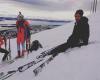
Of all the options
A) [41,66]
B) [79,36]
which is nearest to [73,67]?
[41,66]

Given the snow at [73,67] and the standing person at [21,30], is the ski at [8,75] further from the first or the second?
the standing person at [21,30]

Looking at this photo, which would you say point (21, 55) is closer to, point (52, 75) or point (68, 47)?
point (68, 47)

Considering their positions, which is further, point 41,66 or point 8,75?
point 8,75

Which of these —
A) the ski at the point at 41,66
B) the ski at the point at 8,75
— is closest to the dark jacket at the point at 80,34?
the ski at the point at 41,66

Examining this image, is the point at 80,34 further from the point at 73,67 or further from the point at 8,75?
the point at 8,75

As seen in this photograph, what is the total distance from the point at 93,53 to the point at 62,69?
114 centimetres

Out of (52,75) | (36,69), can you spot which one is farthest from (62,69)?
(36,69)

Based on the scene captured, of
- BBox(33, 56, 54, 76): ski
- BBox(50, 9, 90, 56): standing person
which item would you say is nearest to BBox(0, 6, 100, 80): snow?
BBox(33, 56, 54, 76): ski

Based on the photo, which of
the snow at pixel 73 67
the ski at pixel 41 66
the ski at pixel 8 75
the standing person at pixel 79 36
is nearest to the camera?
the snow at pixel 73 67

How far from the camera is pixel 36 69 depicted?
32.9 feet

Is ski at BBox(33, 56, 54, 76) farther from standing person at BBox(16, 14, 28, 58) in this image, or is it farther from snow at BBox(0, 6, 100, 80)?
standing person at BBox(16, 14, 28, 58)

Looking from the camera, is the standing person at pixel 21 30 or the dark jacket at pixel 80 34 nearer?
the dark jacket at pixel 80 34

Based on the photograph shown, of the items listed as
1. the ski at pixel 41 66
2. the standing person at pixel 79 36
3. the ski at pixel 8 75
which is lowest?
the ski at pixel 8 75

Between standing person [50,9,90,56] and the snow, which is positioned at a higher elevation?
standing person [50,9,90,56]
